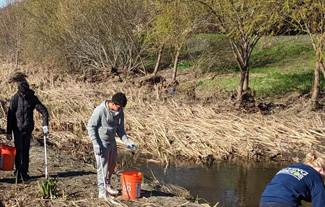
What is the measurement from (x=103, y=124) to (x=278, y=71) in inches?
643

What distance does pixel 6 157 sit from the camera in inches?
328

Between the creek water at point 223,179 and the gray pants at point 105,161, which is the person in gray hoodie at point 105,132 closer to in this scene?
the gray pants at point 105,161

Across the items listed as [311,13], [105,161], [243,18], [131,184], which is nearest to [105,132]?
[105,161]

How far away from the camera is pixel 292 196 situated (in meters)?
4.82

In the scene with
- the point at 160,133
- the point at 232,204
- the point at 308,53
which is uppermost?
the point at 308,53

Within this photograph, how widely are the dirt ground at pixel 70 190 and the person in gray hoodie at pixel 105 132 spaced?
1.38 ft

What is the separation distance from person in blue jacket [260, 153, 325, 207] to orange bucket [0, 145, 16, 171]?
16.0 ft

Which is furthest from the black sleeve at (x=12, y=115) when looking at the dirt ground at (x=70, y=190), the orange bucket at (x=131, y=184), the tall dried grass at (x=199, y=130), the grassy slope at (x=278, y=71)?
the grassy slope at (x=278, y=71)

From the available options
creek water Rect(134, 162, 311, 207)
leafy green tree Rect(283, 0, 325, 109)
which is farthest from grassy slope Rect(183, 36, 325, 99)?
creek water Rect(134, 162, 311, 207)

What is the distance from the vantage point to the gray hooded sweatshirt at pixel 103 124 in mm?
7211

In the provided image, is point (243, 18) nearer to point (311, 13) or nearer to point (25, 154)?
point (311, 13)

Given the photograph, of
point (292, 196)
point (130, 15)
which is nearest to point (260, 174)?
point (292, 196)

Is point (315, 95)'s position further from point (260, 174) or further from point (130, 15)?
point (130, 15)

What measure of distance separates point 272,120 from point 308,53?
446 inches
